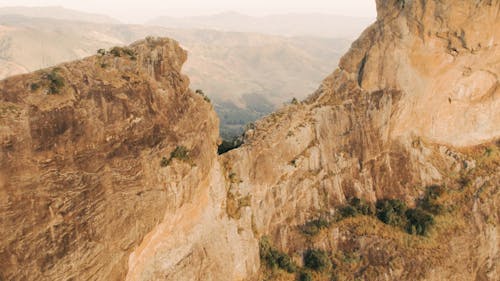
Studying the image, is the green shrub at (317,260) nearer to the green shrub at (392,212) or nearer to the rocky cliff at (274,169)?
the rocky cliff at (274,169)

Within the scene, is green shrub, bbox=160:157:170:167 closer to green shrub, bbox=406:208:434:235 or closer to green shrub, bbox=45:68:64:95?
green shrub, bbox=45:68:64:95

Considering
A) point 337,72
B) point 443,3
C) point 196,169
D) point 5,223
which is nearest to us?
point 5,223

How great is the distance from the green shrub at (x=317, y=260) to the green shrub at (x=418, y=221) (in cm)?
836

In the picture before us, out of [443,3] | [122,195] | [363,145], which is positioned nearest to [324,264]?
[363,145]

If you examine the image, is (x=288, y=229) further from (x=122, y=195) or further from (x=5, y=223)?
(x=5, y=223)

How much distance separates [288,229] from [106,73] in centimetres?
1877

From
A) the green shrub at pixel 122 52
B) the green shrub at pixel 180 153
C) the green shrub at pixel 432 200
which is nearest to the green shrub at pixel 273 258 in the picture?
the green shrub at pixel 180 153

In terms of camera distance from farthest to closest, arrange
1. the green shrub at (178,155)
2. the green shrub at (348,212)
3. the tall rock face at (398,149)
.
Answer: the green shrub at (348,212)
the tall rock face at (398,149)
the green shrub at (178,155)

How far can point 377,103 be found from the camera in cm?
3347

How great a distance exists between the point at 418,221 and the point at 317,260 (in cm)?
1027

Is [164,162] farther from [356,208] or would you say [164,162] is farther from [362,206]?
[362,206]

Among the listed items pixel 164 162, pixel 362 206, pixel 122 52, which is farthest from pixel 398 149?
pixel 122 52

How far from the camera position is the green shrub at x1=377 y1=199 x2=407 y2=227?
32.1 m

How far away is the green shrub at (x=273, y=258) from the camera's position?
28078 millimetres
